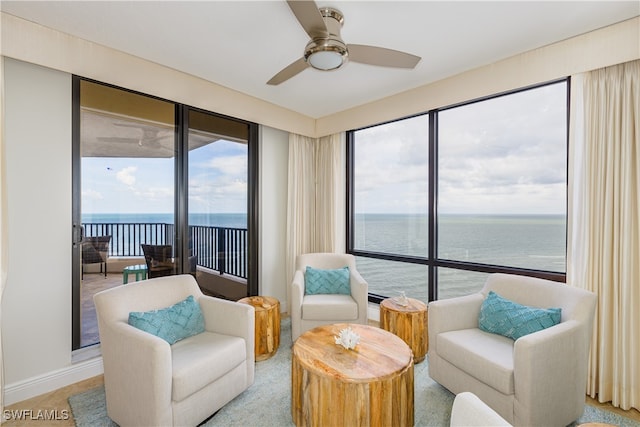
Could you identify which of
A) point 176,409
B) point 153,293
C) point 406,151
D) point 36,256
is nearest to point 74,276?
point 36,256

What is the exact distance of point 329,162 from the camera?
421cm

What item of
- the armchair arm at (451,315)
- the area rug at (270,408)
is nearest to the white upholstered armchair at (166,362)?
the area rug at (270,408)

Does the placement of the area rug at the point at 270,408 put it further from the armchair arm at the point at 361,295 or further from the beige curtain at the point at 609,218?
the armchair arm at the point at 361,295

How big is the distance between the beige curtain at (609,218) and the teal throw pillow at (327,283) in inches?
76.2

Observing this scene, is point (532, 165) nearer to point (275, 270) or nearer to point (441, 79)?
point (441, 79)

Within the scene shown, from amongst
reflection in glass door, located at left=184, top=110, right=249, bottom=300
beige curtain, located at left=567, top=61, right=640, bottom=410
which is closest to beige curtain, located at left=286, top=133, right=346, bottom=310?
reflection in glass door, located at left=184, top=110, right=249, bottom=300

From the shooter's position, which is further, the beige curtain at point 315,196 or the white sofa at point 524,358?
the beige curtain at point 315,196

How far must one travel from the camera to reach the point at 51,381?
2270 mm

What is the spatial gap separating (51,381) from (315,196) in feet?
10.7

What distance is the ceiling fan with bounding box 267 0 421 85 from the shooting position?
161 cm

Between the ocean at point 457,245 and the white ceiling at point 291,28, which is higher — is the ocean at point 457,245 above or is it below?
below

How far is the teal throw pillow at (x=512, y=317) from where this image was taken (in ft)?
6.50

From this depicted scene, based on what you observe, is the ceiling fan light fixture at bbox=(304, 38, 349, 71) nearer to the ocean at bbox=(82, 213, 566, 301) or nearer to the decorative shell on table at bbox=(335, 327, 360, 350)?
the decorative shell on table at bbox=(335, 327, 360, 350)

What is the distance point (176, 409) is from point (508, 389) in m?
1.89
